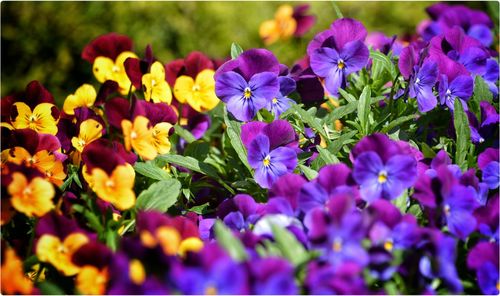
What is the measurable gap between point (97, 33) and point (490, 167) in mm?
2759

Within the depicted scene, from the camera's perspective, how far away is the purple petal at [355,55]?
173 cm

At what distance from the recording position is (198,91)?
2.03 metres

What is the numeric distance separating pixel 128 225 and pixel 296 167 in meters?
0.41

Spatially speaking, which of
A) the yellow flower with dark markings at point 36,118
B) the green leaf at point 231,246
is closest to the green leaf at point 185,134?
the yellow flower with dark markings at point 36,118

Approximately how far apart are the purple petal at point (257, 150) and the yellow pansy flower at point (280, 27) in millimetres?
2052

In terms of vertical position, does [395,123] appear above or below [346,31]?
below

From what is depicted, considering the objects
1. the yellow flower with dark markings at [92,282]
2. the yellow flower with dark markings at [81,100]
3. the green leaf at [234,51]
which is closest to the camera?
the yellow flower with dark markings at [92,282]

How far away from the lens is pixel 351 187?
1.33 metres

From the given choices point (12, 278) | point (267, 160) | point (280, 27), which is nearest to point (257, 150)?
point (267, 160)

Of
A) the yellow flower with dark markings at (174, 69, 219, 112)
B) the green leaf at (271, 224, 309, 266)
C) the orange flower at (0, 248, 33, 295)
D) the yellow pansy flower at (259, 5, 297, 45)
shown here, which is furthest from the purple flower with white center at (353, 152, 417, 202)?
the yellow pansy flower at (259, 5, 297, 45)

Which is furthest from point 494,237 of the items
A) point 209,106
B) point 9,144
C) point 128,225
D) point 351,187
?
point 9,144

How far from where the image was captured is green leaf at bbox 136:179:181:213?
1459mm

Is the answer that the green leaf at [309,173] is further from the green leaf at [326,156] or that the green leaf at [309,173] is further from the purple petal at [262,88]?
the purple petal at [262,88]

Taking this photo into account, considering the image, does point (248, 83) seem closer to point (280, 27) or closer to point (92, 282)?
point (92, 282)
